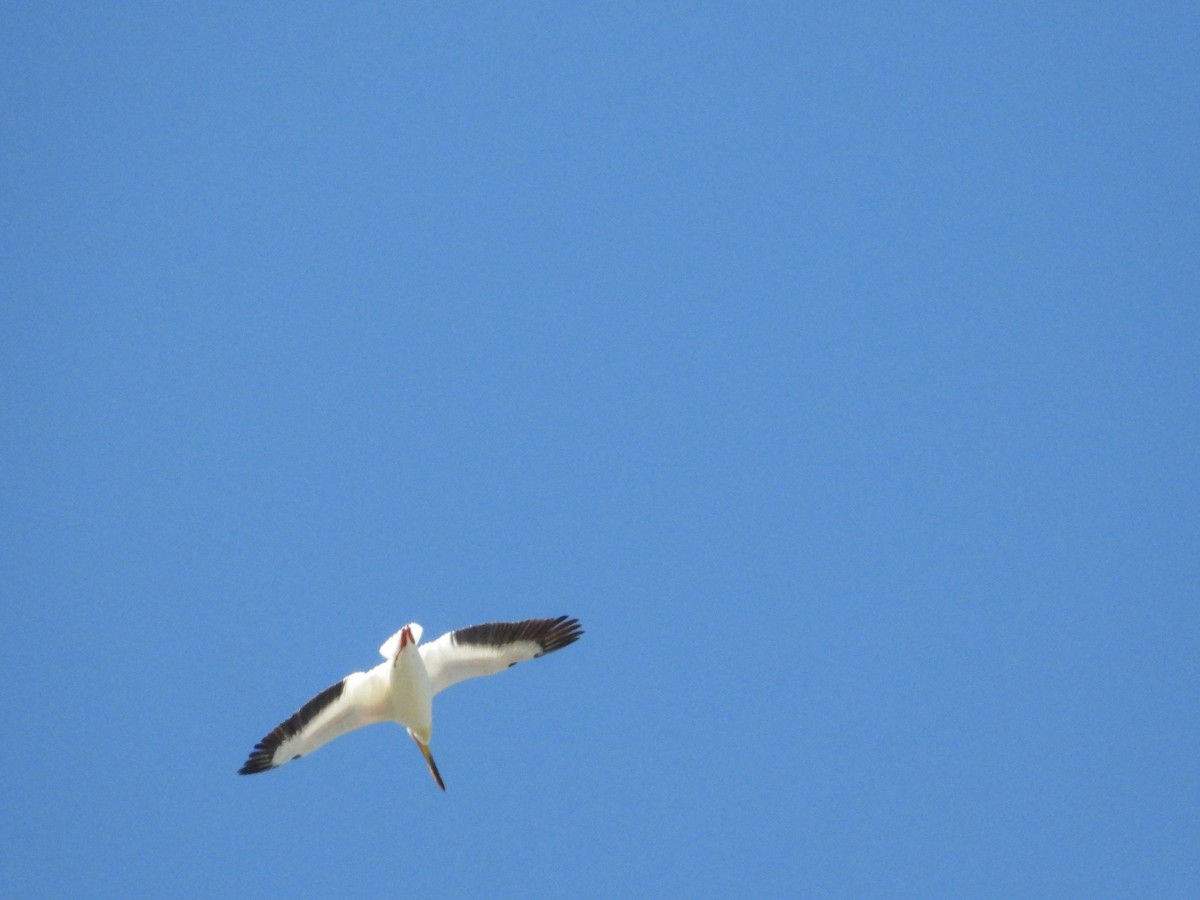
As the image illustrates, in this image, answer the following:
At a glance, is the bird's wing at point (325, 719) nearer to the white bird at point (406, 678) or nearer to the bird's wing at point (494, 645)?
the white bird at point (406, 678)

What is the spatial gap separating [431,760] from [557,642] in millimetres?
2769

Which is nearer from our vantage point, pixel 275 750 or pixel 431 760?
pixel 275 750

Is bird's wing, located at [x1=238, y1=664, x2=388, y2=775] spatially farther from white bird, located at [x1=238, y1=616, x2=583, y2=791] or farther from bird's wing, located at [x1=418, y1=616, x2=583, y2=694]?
bird's wing, located at [x1=418, y1=616, x2=583, y2=694]

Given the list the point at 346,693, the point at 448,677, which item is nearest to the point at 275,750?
the point at 346,693

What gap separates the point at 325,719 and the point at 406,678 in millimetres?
1056

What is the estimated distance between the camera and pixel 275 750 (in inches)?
621

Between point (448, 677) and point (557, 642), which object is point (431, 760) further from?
point (557, 642)

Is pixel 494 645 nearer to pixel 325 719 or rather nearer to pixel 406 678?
pixel 406 678

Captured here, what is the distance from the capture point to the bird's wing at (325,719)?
15.7 metres

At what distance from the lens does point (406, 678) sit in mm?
15938

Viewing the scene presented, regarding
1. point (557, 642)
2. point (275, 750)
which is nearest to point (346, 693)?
point (275, 750)

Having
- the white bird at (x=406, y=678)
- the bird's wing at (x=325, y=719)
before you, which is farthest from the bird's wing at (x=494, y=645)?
the bird's wing at (x=325, y=719)

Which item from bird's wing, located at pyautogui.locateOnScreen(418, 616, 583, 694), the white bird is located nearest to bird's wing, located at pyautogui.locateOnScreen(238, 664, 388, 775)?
the white bird

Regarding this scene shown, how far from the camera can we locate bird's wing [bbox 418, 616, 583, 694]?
15.9 m
